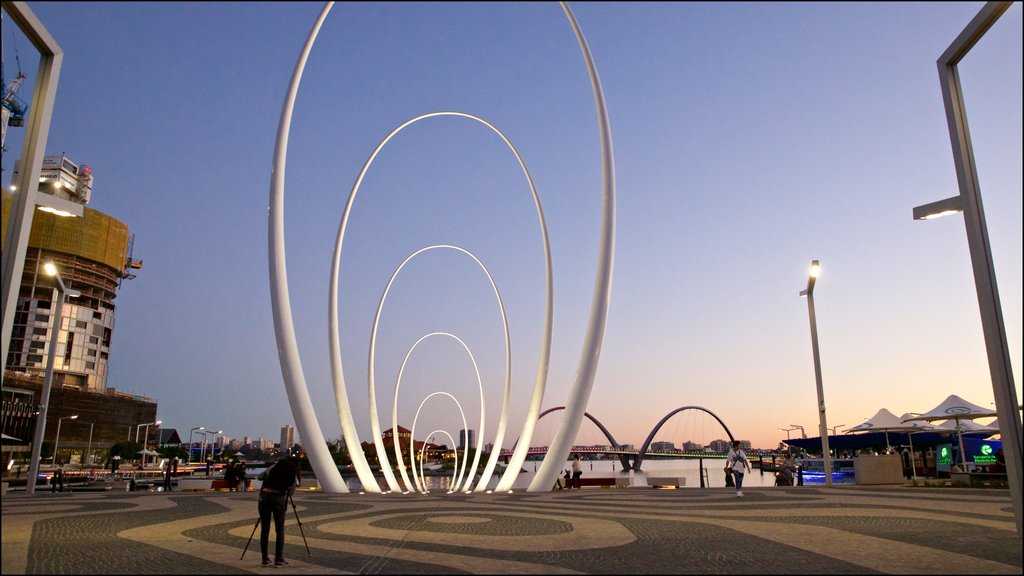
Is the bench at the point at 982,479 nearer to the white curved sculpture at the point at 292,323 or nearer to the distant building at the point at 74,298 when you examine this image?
the white curved sculpture at the point at 292,323

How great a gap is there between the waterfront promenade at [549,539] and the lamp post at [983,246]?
1349mm

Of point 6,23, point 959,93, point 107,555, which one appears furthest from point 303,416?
point 959,93

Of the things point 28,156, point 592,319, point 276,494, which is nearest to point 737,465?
Answer: point 592,319

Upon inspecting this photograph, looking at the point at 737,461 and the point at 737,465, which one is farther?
the point at 737,461

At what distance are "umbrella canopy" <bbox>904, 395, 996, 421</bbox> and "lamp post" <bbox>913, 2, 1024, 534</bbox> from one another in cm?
2436

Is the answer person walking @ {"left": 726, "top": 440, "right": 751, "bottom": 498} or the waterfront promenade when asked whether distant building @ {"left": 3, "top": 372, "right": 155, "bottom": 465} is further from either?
person walking @ {"left": 726, "top": 440, "right": 751, "bottom": 498}

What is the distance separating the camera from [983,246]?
25.3ft

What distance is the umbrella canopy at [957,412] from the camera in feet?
95.1

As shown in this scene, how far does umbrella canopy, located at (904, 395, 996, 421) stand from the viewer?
29.0 meters

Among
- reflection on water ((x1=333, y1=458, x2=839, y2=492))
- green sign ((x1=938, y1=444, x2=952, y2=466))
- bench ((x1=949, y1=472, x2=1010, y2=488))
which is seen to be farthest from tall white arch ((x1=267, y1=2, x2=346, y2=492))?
green sign ((x1=938, y1=444, x2=952, y2=466))

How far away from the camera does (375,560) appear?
26.5ft

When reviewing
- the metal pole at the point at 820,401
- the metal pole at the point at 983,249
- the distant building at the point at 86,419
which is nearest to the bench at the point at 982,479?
the metal pole at the point at 820,401

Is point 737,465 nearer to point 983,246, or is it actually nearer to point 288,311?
point 983,246

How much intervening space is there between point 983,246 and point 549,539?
270 inches
